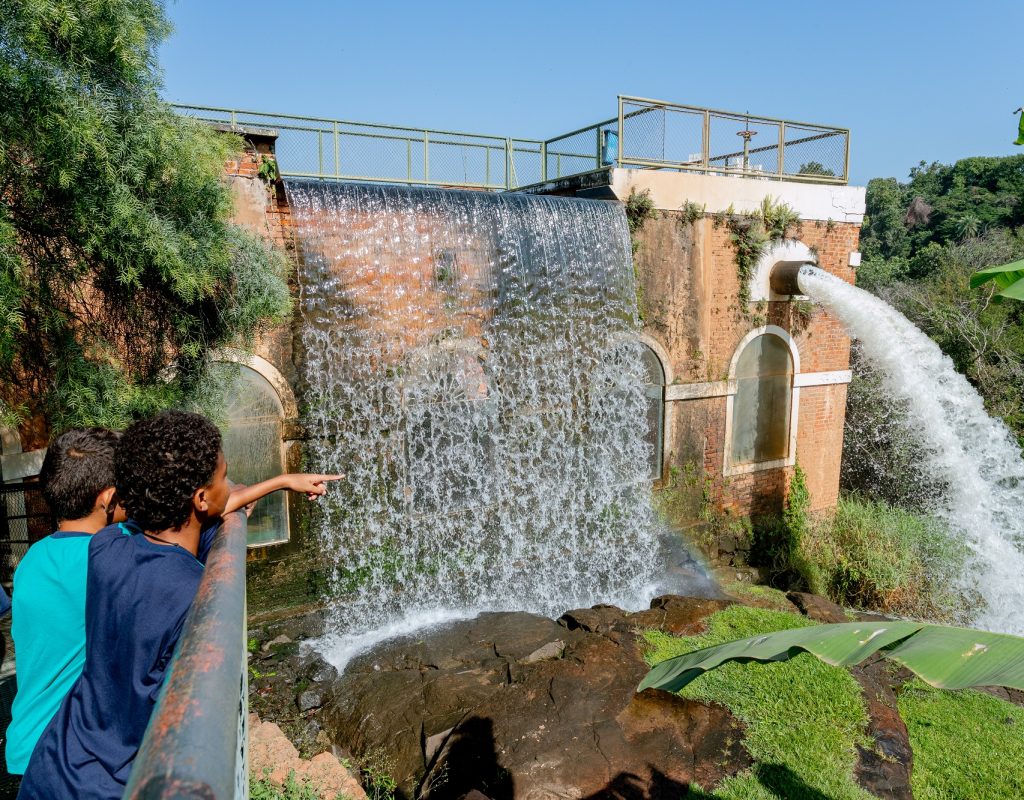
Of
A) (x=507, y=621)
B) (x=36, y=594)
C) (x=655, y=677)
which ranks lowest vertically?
(x=507, y=621)

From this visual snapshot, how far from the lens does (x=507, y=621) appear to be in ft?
23.4

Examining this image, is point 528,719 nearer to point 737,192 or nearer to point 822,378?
point 737,192

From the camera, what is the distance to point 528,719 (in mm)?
5121

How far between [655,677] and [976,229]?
1051 inches

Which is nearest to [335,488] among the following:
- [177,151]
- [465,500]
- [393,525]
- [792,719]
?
[393,525]

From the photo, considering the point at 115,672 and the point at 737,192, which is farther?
the point at 737,192

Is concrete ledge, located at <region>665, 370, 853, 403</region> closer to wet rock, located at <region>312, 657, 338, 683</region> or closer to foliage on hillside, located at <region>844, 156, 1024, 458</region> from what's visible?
foliage on hillside, located at <region>844, 156, 1024, 458</region>

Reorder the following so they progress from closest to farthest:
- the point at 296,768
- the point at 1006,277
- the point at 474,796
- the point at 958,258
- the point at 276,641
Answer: the point at 1006,277 → the point at 296,768 → the point at 474,796 → the point at 276,641 → the point at 958,258

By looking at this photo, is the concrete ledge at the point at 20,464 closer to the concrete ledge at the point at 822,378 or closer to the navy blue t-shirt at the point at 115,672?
the navy blue t-shirt at the point at 115,672

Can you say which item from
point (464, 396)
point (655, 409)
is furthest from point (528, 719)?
point (655, 409)

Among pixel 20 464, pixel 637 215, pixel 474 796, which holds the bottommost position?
pixel 474 796

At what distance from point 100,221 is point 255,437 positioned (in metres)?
2.94

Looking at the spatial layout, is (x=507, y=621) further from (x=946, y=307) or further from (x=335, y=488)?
(x=946, y=307)

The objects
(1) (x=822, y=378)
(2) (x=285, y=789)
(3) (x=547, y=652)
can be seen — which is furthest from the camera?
(1) (x=822, y=378)
